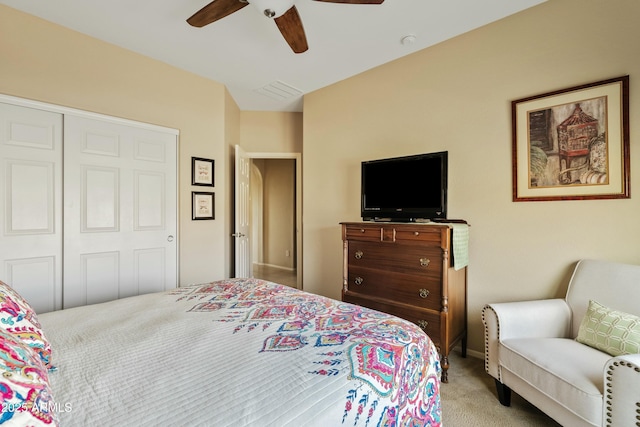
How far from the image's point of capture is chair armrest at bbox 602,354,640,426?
113 centimetres

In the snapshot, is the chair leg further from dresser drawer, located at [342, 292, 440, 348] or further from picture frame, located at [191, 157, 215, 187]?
picture frame, located at [191, 157, 215, 187]

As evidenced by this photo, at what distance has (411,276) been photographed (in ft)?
7.27

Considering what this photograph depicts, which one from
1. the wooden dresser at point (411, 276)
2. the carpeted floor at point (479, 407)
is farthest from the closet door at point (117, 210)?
the carpeted floor at point (479, 407)

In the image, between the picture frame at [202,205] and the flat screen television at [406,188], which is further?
the picture frame at [202,205]

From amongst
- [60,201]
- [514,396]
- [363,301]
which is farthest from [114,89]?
[514,396]

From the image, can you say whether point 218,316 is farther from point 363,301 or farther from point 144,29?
point 144,29

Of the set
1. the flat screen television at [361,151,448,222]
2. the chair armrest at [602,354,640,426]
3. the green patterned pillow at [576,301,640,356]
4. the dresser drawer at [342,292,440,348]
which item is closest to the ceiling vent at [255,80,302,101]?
the flat screen television at [361,151,448,222]

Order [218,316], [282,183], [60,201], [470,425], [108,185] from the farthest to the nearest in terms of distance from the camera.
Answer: [282,183] < [108,185] < [60,201] < [470,425] < [218,316]

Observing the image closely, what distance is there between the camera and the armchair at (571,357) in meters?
1.18

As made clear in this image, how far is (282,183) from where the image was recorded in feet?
20.5

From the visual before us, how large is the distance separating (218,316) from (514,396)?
200 centimetres

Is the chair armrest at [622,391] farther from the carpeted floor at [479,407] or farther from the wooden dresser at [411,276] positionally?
the wooden dresser at [411,276]

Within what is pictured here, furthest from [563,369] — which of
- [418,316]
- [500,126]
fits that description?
[500,126]

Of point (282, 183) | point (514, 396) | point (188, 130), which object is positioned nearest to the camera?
point (514, 396)
